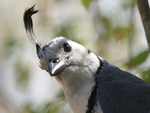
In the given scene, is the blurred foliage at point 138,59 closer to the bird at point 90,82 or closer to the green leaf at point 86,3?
the bird at point 90,82

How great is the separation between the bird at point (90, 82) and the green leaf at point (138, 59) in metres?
0.31

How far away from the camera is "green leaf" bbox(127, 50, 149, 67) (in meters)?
2.52

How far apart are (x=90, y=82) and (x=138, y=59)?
0.60 m

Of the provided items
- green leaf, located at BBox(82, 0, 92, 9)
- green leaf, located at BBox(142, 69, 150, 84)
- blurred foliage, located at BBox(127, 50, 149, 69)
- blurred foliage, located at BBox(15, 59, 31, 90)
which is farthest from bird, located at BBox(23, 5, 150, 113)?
blurred foliage, located at BBox(15, 59, 31, 90)

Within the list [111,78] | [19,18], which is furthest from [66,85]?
[19,18]

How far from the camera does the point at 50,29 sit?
344 cm

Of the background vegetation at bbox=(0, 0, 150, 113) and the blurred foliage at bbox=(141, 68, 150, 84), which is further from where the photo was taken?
the background vegetation at bbox=(0, 0, 150, 113)

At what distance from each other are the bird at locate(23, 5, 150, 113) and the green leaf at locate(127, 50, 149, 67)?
310mm

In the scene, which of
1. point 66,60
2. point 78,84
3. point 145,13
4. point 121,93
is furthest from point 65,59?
point 145,13

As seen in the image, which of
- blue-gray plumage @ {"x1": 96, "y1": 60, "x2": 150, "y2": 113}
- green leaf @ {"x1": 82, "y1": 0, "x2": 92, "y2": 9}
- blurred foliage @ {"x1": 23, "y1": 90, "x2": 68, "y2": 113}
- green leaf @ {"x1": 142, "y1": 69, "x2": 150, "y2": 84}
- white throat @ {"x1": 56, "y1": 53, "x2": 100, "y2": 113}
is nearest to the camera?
blue-gray plumage @ {"x1": 96, "y1": 60, "x2": 150, "y2": 113}

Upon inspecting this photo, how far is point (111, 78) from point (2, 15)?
10.7 ft

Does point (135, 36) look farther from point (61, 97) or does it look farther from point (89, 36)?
point (61, 97)

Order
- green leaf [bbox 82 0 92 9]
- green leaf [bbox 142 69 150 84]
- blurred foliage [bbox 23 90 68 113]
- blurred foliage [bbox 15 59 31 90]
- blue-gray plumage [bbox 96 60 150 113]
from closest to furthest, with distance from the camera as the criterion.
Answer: blue-gray plumage [bbox 96 60 150 113] → green leaf [bbox 142 69 150 84] → blurred foliage [bbox 23 90 68 113] → green leaf [bbox 82 0 92 9] → blurred foliage [bbox 15 59 31 90]

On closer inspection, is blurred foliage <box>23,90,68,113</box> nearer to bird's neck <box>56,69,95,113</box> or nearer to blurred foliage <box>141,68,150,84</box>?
bird's neck <box>56,69,95,113</box>
